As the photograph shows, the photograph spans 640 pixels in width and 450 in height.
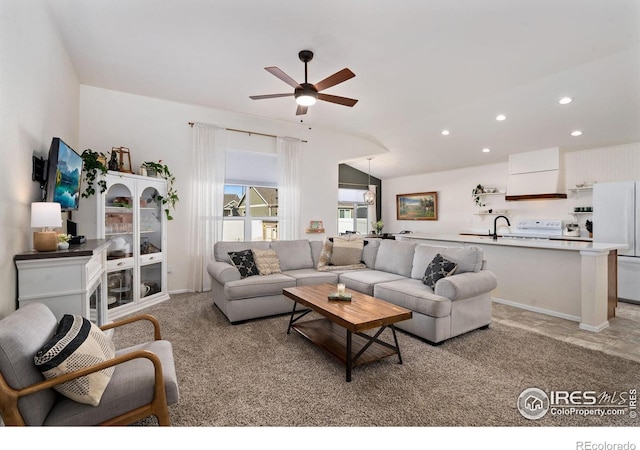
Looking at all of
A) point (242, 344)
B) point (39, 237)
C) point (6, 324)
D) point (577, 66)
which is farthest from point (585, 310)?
point (39, 237)

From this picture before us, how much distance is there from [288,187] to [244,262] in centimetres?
222

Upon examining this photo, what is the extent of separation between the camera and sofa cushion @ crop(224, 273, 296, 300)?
3301 millimetres

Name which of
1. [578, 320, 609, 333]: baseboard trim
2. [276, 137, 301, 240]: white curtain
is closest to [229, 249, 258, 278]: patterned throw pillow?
[276, 137, 301, 240]: white curtain

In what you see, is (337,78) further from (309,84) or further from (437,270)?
(437,270)

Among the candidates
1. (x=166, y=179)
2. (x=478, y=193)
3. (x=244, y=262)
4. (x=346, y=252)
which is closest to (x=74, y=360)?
(x=244, y=262)

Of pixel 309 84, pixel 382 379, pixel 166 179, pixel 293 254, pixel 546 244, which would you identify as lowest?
pixel 382 379

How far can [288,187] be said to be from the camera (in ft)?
18.4

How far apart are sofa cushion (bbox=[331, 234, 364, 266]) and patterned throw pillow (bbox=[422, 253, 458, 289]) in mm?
1236

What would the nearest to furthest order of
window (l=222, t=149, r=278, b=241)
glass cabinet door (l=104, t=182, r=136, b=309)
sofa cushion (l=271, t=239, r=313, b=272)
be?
glass cabinet door (l=104, t=182, r=136, b=309)
sofa cushion (l=271, t=239, r=313, b=272)
window (l=222, t=149, r=278, b=241)

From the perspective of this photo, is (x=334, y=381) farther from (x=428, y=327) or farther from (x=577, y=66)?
(x=577, y=66)

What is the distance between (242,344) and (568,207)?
601cm

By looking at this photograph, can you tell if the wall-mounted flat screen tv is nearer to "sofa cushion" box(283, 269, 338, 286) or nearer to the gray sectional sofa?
the gray sectional sofa

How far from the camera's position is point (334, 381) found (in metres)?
2.15
